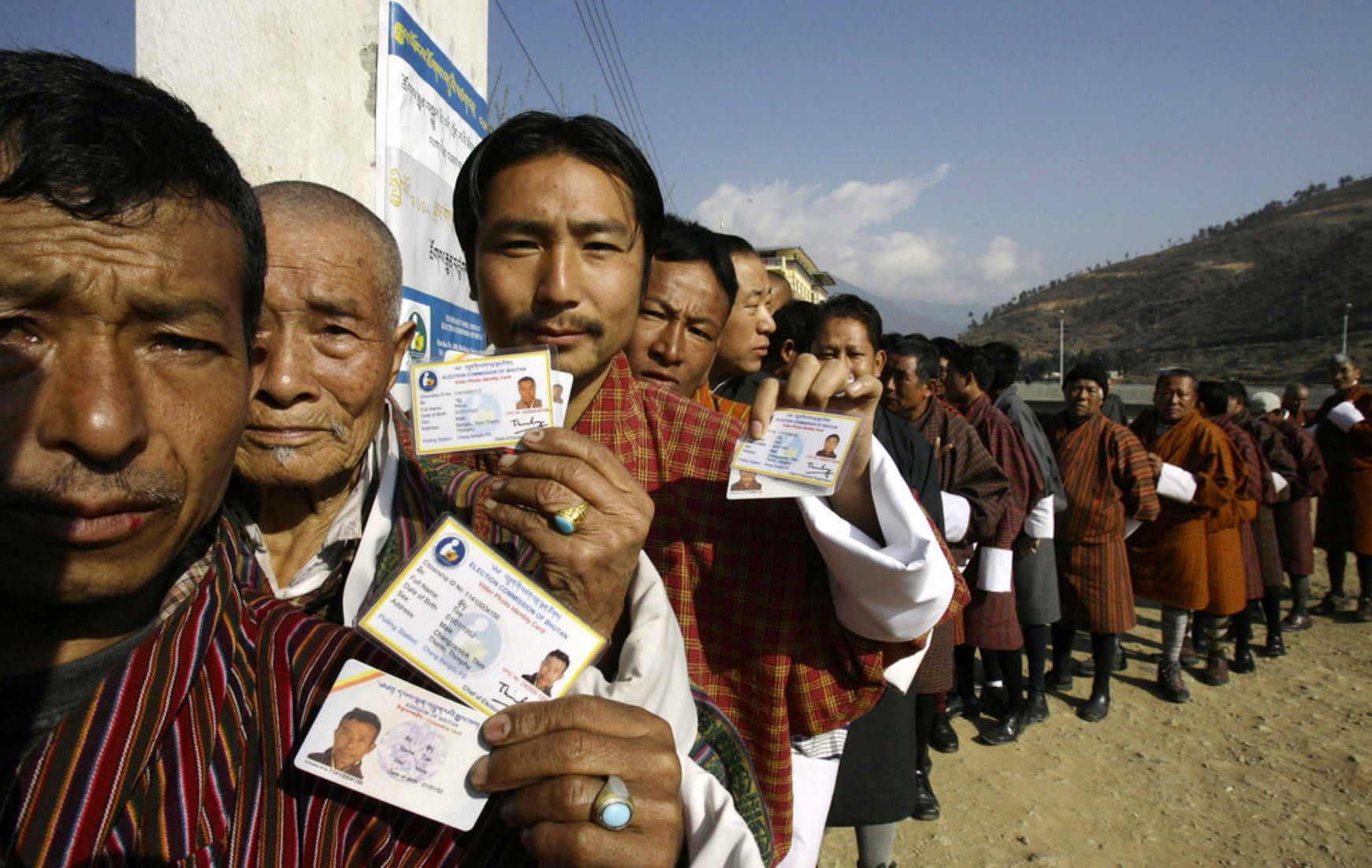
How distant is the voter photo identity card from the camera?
1.32m

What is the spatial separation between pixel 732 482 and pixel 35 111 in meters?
1.14

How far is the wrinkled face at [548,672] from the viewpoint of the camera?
3.19 ft

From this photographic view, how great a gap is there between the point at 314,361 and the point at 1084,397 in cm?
586

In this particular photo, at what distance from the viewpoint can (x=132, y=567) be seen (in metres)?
0.91

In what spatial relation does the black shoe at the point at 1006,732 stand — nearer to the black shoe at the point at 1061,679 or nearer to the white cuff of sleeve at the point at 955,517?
the black shoe at the point at 1061,679

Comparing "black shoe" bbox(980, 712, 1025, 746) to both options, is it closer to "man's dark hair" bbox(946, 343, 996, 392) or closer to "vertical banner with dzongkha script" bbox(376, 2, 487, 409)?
"man's dark hair" bbox(946, 343, 996, 392)

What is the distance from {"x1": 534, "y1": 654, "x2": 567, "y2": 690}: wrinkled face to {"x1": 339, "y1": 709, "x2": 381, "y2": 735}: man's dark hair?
189 mm

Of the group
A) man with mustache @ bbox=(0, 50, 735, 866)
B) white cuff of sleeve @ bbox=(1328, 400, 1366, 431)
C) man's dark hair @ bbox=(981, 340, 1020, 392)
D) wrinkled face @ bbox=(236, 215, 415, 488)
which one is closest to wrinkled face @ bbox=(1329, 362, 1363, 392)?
white cuff of sleeve @ bbox=(1328, 400, 1366, 431)

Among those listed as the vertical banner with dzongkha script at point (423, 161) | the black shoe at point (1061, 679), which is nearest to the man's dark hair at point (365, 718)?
the vertical banner with dzongkha script at point (423, 161)

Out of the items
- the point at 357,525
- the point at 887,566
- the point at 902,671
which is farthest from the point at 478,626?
the point at 902,671

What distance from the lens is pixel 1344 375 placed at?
8.17 m

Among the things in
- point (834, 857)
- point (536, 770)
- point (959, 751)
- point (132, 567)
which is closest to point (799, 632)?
point (536, 770)

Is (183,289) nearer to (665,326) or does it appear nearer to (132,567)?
(132,567)

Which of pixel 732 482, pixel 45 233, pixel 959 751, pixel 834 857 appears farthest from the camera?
pixel 959 751
